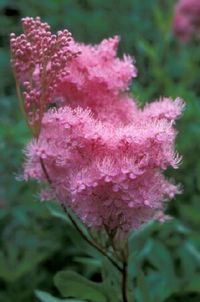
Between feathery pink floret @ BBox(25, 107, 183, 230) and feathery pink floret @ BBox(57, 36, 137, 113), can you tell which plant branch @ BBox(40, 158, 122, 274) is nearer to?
feathery pink floret @ BBox(25, 107, 183, 230)

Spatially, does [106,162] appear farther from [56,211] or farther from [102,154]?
[56,211]

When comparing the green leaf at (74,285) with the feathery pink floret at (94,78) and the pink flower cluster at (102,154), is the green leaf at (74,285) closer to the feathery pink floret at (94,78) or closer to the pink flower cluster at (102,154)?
the pink flower cluster at (102,154)

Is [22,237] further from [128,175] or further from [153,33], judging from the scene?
[153,33]

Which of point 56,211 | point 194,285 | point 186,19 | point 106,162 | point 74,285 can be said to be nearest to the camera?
point 106,162

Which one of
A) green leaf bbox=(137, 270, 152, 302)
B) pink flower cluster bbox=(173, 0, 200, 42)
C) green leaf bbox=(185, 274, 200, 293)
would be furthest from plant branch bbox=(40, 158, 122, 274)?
pink flower cluster bbox=(173, 0, 200, 42)

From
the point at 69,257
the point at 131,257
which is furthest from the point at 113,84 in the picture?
the point at 69,257

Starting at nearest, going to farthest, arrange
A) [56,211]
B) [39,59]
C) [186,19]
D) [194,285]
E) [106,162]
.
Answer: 1. [106,162]
2. [39,59]
3. [56,211]
4. [194,285]
5. [186,19]

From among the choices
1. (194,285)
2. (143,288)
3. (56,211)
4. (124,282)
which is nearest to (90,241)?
(124,282)
